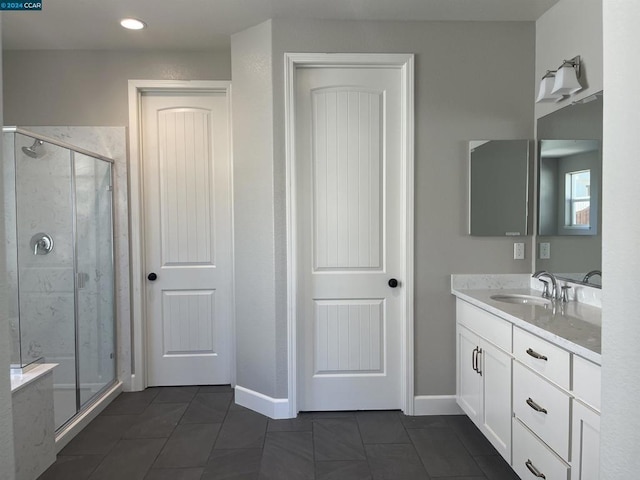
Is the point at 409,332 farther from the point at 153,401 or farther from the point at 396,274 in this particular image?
the point at 153,401

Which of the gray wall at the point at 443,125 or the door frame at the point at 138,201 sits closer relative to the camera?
the gray wall at the point at 443,125

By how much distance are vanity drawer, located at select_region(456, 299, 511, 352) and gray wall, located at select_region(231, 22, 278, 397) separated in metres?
1.25

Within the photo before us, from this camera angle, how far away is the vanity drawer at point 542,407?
1.59 meters

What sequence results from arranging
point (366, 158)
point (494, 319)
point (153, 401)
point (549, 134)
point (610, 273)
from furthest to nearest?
1. point (153, 401)
2. point (366, 158)
3. point (549, 134)
4. point (494, 319)
5. point (610, 273)

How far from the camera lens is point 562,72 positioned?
2244mm

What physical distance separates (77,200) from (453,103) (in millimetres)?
2635

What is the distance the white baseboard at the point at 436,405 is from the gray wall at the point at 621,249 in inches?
74.2

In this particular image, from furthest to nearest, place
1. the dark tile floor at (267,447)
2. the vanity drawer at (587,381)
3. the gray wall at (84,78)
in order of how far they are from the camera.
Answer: the gray wall at (84,78) < the dark tile floor at (267,447) < the vanity drawer at (587,381)

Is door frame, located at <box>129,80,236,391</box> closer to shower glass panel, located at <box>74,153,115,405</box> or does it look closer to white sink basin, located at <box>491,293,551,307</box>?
shower glass panel, located at <box>74,153,115,405</box>

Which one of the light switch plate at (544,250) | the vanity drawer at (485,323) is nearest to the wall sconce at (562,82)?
the light switch plate at (544,250)

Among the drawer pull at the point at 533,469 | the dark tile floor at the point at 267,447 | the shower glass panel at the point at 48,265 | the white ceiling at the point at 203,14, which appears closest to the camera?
the drawer pull at the point at 533,469

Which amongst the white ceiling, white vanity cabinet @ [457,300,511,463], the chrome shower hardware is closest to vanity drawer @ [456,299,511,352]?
white vanity cabinet @ [457,300,511,463]

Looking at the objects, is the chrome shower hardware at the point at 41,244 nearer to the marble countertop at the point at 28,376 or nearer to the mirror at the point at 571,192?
the marble countertop at the point at 28,376

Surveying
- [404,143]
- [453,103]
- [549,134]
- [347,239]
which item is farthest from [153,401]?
[549,134]
